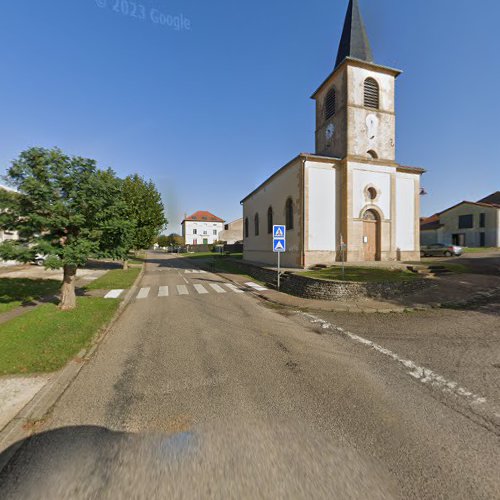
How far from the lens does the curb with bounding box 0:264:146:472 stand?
2.77 m

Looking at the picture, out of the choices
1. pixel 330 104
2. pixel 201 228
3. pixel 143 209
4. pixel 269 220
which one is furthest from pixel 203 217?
pixel 330 104

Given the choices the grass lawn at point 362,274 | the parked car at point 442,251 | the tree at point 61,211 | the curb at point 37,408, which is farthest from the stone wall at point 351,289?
the parked car at point 442,251

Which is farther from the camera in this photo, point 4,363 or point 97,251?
A: point 97,251

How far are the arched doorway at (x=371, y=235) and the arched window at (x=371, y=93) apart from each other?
8509mm

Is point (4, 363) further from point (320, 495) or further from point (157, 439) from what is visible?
point (320, 495)

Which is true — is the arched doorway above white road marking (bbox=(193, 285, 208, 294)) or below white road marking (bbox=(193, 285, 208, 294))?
above

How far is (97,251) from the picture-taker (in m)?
8.45

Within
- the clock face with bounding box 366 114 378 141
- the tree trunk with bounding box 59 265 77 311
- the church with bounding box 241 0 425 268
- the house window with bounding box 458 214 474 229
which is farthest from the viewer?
the house window with bounding box 458 214 474 229

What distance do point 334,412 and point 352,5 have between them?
29.6m

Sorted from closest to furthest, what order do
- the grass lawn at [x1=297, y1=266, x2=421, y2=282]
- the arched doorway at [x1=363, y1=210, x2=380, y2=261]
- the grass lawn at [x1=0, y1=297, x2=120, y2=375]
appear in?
the grass lawn at [x1=0, y1=297, x2=120, y2=375] → the grass lawn at [x1=297, y1=266, x2=421, y2=282] → the arched doorway at [x1=363, y1=210, x2=380, y2=261]

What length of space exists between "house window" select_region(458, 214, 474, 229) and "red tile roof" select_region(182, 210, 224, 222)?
61612 millimetres

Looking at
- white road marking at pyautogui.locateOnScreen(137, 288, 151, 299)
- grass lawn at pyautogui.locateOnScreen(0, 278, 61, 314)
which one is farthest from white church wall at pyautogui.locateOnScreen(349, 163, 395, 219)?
grass lawn at pyautogui.locateOnScreen(0, 278, 61, 314)

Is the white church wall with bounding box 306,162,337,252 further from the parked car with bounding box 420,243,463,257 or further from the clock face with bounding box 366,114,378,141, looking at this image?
the parked car with bounding box 420,243,463,257

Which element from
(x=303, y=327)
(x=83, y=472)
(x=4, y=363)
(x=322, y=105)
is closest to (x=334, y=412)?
(x=83, y=472)
